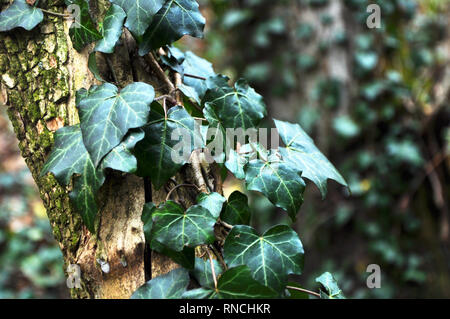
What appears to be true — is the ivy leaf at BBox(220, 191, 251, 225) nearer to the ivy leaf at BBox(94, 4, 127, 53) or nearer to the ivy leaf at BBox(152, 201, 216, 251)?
the ivy leaf at BBox(152, 201, 216, 251)

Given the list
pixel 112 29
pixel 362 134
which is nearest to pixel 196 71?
pixel 112 29

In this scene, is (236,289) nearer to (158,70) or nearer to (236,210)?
(236,210)

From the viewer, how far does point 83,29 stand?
783 mm

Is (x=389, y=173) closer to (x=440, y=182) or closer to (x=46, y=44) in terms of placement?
(x=440, y=182)

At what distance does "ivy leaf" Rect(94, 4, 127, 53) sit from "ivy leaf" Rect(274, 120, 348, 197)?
417 mm

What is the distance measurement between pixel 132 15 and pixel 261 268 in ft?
1.83

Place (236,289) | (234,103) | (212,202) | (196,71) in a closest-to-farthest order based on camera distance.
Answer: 1. (236,289)
2. (212,202)
3. (234,103)
4. (196,71)

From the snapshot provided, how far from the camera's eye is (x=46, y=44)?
0.83 m

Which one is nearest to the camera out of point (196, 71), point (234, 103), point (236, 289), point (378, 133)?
point (236, 289)

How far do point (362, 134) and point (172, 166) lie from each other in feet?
6.57

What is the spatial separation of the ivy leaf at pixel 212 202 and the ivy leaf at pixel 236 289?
129 mm

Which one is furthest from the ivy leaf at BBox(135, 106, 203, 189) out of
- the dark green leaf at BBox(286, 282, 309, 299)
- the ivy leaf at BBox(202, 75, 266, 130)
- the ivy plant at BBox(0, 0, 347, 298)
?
the dark green leaf at BBox(286, 282, 309, 299)

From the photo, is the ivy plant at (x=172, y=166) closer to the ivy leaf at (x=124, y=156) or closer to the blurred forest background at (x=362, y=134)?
the ivy leaf at (x=124, y=156)

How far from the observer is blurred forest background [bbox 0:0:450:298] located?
2316 mm
